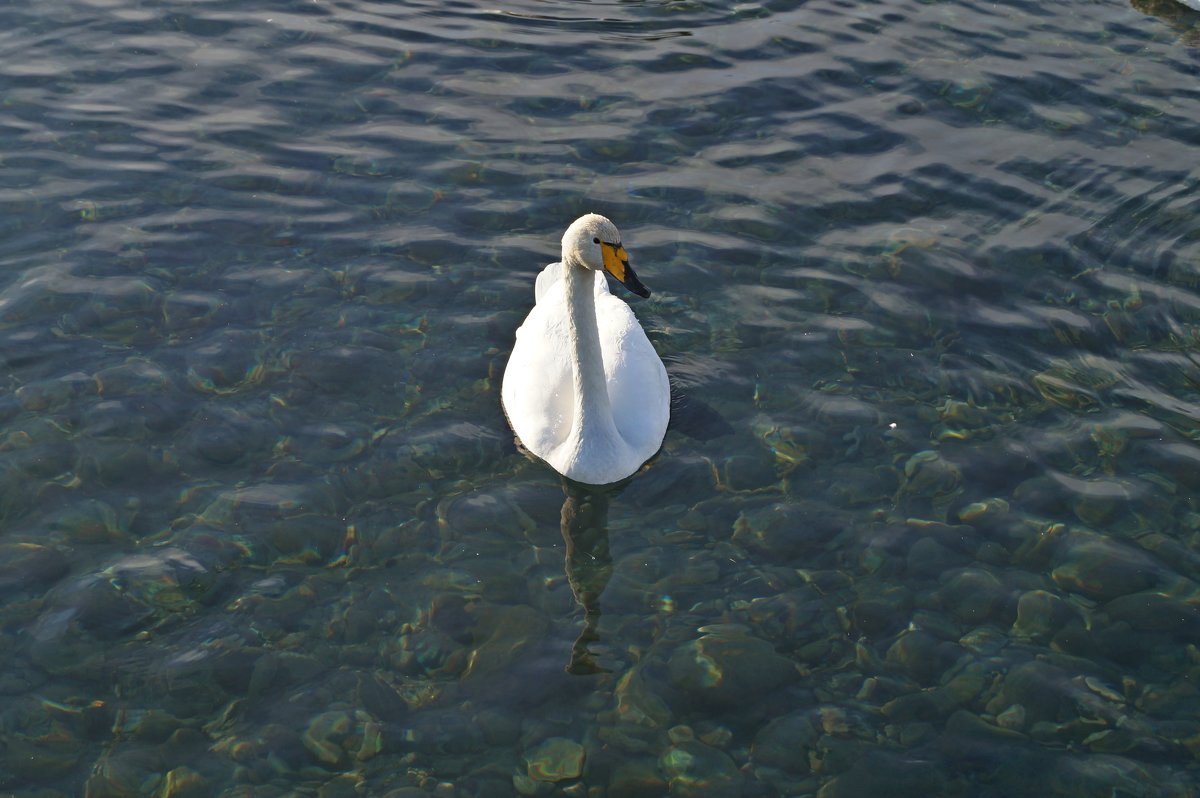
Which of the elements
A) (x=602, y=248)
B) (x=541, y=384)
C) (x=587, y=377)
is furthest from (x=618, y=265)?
(x=541, y=384)

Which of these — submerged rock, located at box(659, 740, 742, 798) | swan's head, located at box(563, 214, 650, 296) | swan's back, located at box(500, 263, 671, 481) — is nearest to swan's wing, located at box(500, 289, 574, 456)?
swan's back, located at box(500, 263, 671, 481)

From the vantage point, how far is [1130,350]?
10438mm

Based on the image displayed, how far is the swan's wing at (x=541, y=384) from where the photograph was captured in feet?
31.0

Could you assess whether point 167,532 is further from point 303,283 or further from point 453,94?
point 453,94

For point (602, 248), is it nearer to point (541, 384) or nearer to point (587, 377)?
point (587, 377)

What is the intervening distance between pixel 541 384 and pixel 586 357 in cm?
60

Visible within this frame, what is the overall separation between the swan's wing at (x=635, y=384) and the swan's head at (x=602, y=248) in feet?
3.18

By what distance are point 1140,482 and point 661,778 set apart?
432 cm

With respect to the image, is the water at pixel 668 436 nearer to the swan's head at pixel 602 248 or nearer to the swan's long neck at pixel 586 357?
the swan's long neck at pixel 586 357

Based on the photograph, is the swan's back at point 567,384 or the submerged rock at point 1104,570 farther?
the swan's back at point 567,384

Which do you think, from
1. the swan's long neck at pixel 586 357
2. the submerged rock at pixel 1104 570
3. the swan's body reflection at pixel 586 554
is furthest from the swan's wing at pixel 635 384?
the submerged rock at pixel 1104 570

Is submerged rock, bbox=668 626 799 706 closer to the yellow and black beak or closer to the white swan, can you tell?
the white swan

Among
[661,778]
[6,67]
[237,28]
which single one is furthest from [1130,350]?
[6,67]

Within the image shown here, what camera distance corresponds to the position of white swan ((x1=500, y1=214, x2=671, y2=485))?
8883 mm
